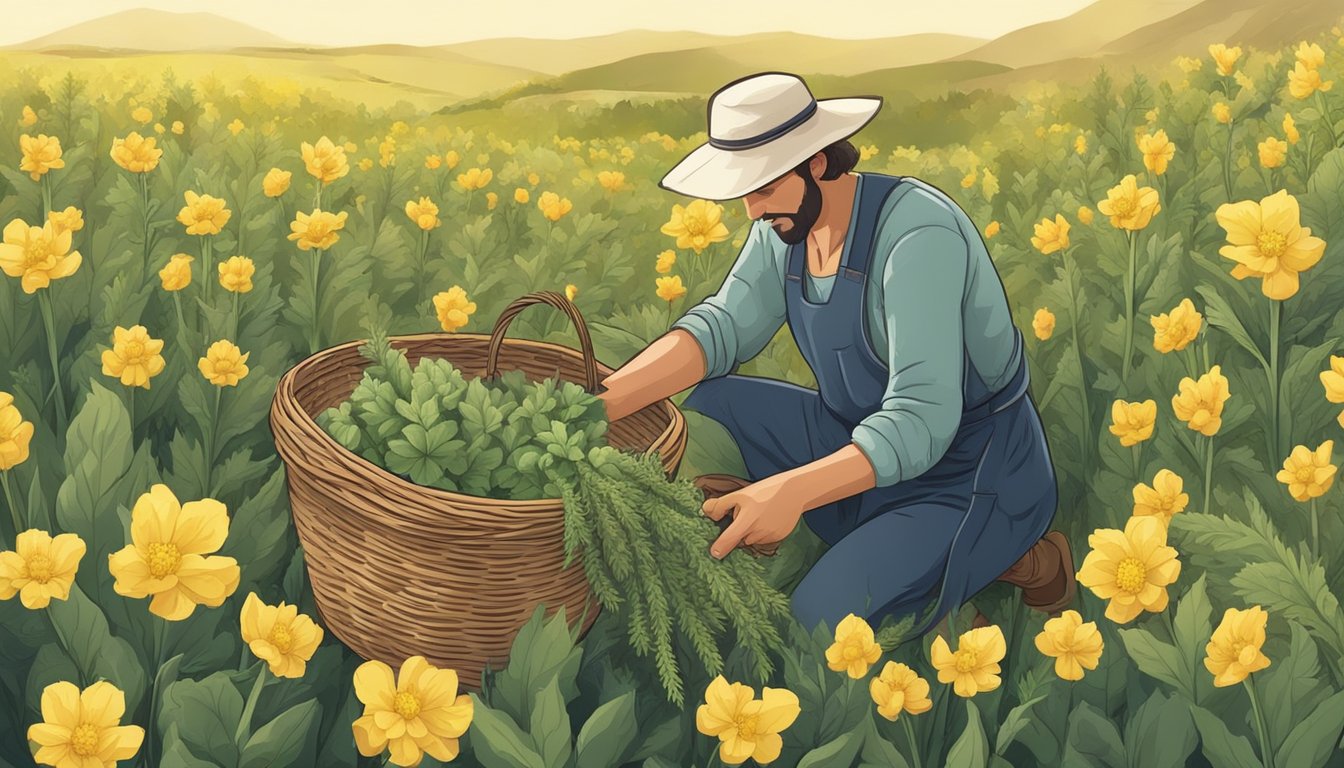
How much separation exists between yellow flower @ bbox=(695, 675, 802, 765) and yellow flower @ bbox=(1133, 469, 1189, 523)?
659mm

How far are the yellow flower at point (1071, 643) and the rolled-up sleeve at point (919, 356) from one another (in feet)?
1.10

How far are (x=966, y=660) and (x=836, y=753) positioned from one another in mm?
204

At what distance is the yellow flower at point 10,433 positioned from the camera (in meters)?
1.43

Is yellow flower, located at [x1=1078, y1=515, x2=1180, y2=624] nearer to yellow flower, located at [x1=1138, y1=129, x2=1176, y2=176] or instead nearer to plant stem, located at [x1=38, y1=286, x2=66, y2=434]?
yellow flower, located at [x1=1138, y1=129, x2=1176, y2=176]

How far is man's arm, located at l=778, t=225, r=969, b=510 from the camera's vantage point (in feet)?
5.21

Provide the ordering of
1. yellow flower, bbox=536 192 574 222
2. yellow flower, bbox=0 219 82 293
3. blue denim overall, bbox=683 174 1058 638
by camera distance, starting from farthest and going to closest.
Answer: yellow flower, bbox=536 192 574 222, blue denim overall, bbox=683 174 1058 638, yellow flower, bbox=0 219 82 293

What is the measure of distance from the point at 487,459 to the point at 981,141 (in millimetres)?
4295

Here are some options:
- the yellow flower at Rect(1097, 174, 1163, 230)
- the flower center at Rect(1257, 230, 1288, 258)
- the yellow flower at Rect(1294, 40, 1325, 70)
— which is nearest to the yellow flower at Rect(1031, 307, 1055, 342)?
the yellow flower at Rect(1097, 174, 1163, 230)

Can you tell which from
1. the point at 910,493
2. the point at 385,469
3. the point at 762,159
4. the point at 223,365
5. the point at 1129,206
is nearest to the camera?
the point at 385,469

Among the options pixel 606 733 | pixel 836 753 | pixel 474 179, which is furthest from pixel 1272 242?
pixel 474 179

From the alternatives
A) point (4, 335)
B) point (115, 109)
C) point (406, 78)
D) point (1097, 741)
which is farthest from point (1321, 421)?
point (406, 78)

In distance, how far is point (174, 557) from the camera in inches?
45.9

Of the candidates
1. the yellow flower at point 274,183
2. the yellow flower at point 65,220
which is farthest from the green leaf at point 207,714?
the yellow flower at point 274,183

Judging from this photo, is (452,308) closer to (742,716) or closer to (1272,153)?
(742,716)
